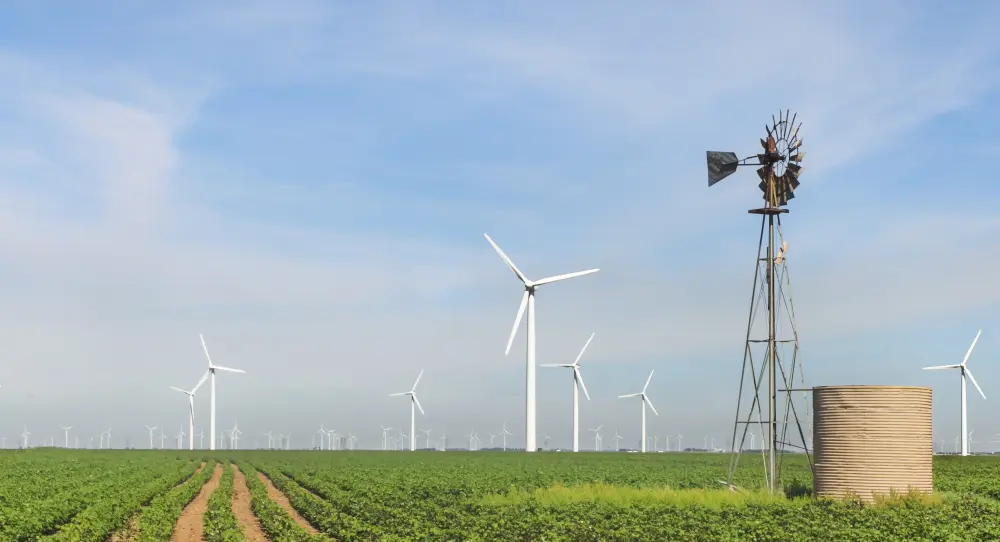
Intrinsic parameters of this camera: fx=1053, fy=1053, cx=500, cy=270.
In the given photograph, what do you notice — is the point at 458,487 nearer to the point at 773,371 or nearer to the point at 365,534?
the point at 773,371

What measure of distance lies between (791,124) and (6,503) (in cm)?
3293

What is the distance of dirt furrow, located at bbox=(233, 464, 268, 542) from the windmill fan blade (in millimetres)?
20762

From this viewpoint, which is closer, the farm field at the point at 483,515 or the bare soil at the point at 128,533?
the farm field at the point at 483,515

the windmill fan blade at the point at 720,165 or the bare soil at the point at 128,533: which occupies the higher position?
the windmill fan blade at the point at 720,165

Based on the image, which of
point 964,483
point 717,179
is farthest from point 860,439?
point 964,483

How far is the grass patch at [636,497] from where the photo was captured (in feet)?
120

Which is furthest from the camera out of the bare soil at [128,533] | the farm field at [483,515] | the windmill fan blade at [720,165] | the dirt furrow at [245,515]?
the windmill fan blade at [720,165]

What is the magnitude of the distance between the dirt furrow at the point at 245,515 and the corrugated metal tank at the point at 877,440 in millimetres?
18811

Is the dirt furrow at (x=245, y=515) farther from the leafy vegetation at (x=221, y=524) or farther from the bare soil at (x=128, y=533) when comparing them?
the bare soil at (x=128, y=533)

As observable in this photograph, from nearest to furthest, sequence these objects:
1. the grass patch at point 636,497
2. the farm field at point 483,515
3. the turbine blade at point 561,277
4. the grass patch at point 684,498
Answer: the farm field at point 483,515, the grass patch at point 684,498, the grass patch at point 636,497, the turbine blade at point 561,277

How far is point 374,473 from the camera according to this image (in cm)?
6512

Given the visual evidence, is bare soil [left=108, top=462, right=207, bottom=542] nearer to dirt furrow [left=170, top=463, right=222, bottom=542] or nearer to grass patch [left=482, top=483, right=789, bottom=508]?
dirt furrow [left=170, top=463, right=222, bottom=542]

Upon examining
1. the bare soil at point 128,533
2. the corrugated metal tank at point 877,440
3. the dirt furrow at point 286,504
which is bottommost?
the dirt furrow at point 286,504

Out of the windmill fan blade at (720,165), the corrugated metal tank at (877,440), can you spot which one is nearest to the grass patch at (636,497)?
the corrugated metal tank at (877,440)
